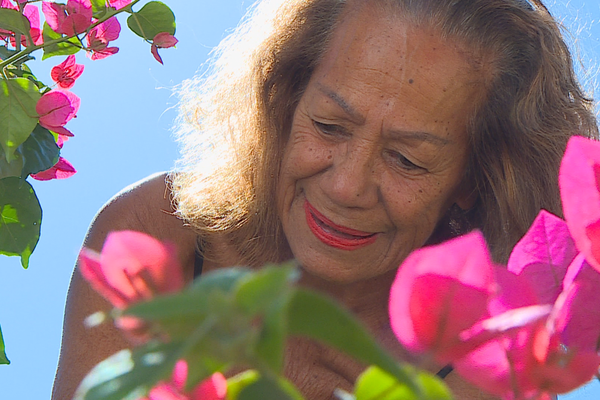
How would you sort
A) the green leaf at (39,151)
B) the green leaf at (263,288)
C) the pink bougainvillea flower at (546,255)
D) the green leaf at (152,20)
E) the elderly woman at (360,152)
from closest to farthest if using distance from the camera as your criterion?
the green leaf at (263,288) → the pink bougainvillea flower at (546,255) → the green leaf at (39,151) → the green leaf at (152,20) → the elderly woman at (360,152)

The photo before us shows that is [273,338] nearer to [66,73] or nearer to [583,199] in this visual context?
[583,199]

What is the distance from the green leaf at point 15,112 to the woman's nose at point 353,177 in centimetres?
44

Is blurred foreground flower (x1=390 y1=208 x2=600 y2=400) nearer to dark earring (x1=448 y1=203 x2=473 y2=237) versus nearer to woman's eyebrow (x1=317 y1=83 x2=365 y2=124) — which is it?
woman's eyebrow (x1=317 y1=83 x2=365 y2=124)

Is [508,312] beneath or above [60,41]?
beneath

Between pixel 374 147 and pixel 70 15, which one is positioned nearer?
pixel 70 15

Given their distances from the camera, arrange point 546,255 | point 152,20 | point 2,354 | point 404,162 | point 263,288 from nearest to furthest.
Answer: point 263,288, point 546,255, point 2,354, point 152,20, point 404,162

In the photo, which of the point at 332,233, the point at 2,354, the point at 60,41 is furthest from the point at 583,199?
the point at 332,233

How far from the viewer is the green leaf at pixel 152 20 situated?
0.87 metres

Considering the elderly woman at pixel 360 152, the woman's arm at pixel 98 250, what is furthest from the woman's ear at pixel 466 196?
the woman's arm at pixel 98 250

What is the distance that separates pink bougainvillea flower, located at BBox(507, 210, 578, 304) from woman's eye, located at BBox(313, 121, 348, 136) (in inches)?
29.9

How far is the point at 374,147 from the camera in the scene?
38.1 inches

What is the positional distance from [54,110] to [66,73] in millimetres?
198

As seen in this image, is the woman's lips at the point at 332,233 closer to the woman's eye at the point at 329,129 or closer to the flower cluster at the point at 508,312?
the woman's eye at the point at 329,129

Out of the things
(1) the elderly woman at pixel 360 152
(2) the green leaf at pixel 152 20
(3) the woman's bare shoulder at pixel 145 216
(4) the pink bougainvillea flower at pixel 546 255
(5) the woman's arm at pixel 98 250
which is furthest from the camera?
(3) the woman's bare shoulder at pixel 145 216
